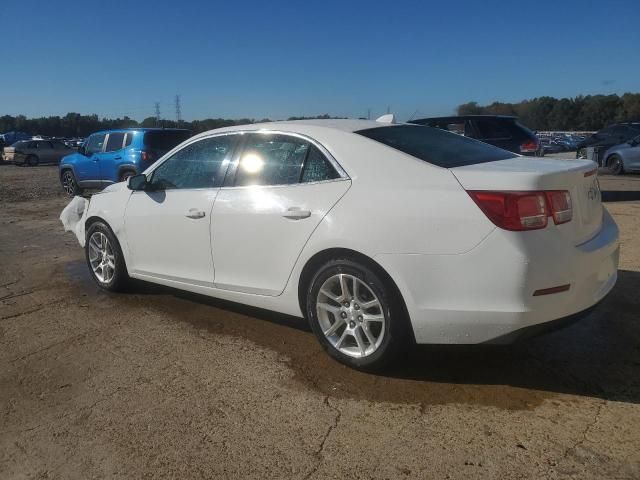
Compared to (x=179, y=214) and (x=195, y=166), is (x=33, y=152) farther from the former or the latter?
(x=179, y=214)


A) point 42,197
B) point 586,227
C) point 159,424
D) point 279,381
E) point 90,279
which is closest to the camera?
point 159,424

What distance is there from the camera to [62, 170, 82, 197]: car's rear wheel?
15435 millimetres

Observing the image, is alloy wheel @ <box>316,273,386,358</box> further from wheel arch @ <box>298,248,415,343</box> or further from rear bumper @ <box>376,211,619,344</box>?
rear bumper @ <box>376,211,619,344</box>

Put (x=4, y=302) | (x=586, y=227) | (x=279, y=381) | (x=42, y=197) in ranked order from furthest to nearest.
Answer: (x=42, y=197)
(x=4, y=302)
(x=279, y=381)
(x=586, y=227)

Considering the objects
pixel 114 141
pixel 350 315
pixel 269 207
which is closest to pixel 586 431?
pixel 350 315

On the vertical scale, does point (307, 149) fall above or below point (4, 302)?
above

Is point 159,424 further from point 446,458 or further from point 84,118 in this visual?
point 84,118

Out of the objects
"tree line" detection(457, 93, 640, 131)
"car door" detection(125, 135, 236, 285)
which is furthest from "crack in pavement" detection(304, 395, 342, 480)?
"tree line" detection(457, 93, 640, 131)

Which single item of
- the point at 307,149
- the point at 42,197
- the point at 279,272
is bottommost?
the point at 42,197

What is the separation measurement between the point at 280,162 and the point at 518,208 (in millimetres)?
1723

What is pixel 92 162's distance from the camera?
47.1 ft

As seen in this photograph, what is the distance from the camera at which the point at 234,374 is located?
3.63 m

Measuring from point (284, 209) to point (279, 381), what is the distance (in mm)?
1103

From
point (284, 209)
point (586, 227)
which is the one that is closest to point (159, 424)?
point (284, 209)
